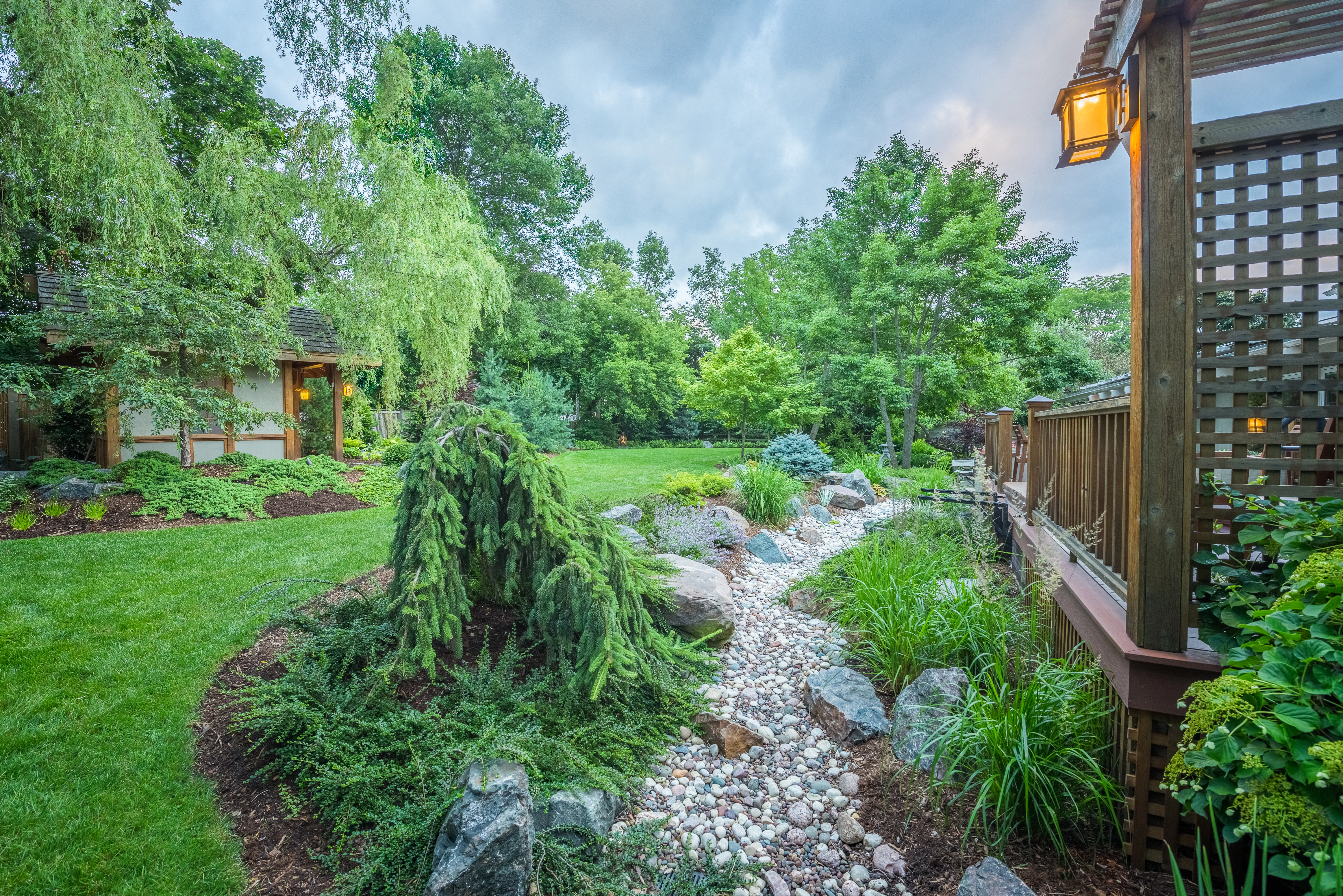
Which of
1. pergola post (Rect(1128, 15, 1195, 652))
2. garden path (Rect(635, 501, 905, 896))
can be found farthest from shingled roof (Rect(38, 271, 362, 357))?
pergola post (Rect(1128, 15, 1195, 652))

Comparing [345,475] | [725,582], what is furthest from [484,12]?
[725,582]

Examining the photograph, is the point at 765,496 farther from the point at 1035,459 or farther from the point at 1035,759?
the point at 1035,759

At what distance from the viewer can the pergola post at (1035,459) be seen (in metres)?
4.50

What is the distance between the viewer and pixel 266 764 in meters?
2.32

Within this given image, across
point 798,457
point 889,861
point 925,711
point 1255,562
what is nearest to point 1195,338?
point 1255,562

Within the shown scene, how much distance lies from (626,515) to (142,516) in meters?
5.61

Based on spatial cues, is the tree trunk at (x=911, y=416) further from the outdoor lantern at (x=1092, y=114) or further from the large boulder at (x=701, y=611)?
the outdoor lantern at (x=1092, y=114)

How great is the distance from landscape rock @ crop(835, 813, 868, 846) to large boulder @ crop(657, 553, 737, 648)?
56.8 inches

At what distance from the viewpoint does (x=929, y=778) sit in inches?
88.6

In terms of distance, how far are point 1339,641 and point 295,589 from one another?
17.8ft

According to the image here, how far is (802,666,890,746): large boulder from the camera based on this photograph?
2695 millimetres

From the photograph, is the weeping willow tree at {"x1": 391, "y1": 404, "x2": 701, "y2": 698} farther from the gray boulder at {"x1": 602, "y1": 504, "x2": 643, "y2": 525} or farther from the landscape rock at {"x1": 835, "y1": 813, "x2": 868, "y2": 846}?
the gray boulder at {"x1": 602, "y1": 504, "x2": 643, "y2": 525}

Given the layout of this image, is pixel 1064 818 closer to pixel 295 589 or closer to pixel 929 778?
pixel 929 778

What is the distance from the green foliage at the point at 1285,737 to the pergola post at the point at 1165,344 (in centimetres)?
40
